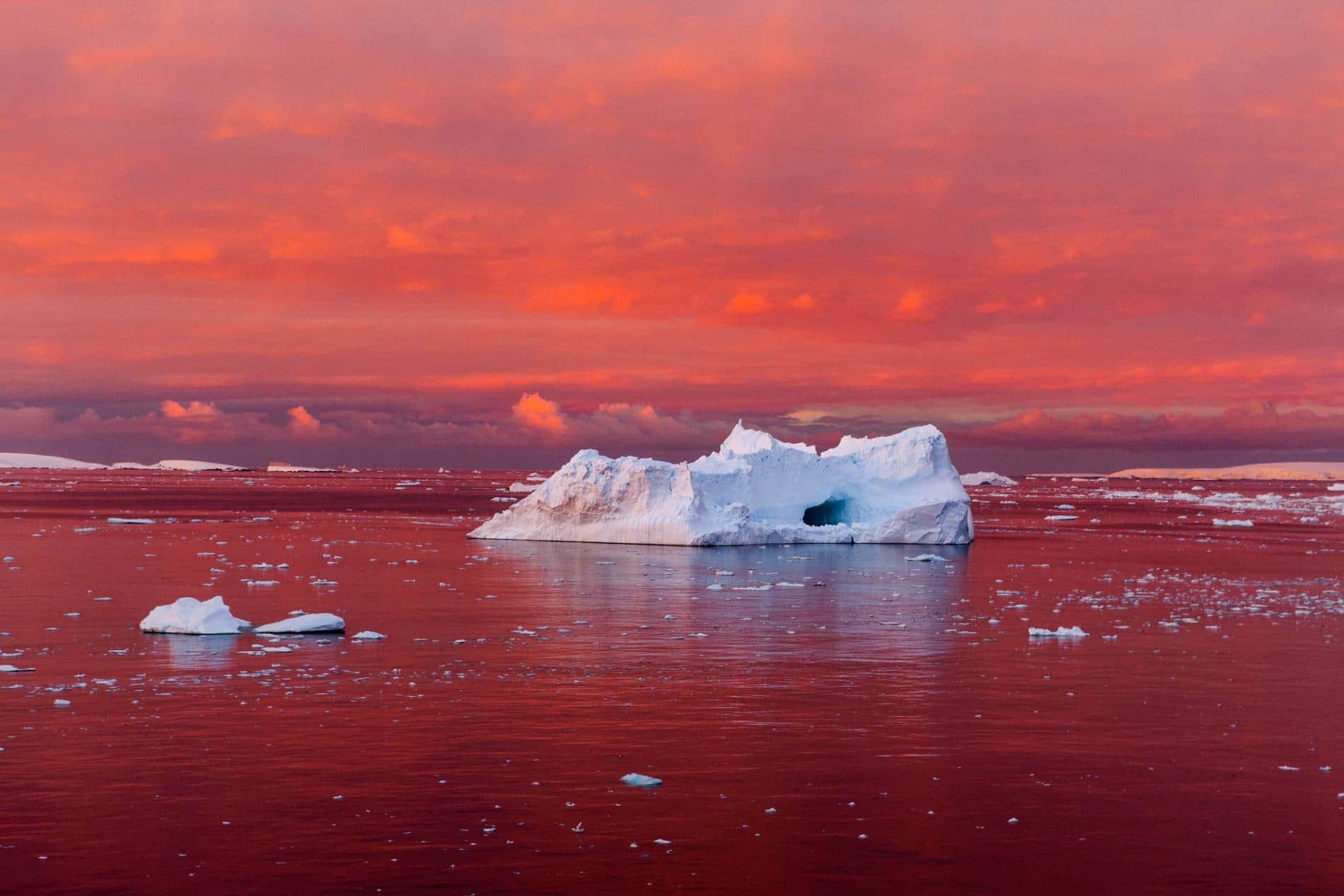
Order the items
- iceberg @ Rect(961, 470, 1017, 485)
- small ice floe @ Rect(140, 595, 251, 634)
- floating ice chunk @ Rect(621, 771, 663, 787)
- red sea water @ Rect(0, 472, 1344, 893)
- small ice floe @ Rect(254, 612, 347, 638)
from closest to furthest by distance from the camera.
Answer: red sea water @ Rect(0, 472, 1344, 893)
floating ice chunk @ Rect(621, 771, 663, 787)
small ice floe @ Rect(140, 595, 251, 634)
small ice floe @ Rect(254, 612, 347, 638)
iceberg @ Rect(961, 470, 1017, 485)

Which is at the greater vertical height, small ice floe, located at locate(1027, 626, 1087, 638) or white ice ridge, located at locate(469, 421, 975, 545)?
white ice ridge, located at locate(469, 421, 975, 545)

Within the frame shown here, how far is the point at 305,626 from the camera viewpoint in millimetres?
18297

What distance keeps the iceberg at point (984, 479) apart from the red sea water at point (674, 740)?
114m

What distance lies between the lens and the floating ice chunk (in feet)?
33.8

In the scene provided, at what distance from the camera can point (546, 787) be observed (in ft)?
33.7

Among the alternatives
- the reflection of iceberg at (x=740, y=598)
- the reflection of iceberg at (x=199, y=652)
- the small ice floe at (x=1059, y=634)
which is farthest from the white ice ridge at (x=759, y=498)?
the reflection of iceberg at (x=199, y=652)

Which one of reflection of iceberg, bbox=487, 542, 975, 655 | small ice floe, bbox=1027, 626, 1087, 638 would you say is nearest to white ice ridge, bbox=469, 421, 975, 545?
reflection of iceberg, bbox=487, 542, 975, 655

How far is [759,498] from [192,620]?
77.3 feet

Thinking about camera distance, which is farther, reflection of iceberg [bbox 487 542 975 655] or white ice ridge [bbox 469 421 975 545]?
white ice ridge [bbox 469 421 975 545]

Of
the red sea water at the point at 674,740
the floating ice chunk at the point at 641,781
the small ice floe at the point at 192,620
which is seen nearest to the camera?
the red sea water at the point at 674,740

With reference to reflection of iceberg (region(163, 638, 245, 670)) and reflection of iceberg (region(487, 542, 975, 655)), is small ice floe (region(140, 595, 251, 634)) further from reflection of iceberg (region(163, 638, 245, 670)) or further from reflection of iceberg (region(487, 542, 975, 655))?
reflection of iceberg (region(487, 542, 975, 655))

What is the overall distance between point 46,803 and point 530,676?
628cm

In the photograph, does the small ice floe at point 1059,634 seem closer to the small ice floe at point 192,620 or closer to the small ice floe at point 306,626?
the small ice floe at point 306,626

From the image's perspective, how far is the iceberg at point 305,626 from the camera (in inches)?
717
